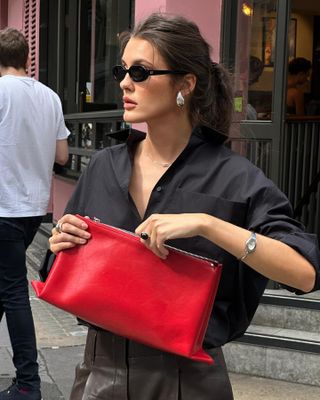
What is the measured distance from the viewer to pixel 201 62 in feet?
5.77

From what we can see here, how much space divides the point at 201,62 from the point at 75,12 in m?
6.51

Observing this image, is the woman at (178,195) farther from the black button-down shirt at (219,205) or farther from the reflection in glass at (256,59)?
the reflection in glass at (256,59)

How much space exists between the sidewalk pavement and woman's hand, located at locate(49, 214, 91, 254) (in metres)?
2.37

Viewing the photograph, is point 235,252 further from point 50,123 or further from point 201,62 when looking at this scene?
point 50,123

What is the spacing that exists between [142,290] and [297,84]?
15.8ft

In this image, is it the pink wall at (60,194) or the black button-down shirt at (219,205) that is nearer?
the black button-down shirt at (219,205)

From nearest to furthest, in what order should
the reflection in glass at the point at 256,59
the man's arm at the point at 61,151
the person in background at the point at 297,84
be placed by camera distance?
the man's arm at the point at 61,151, the reflection in glass at the point at 256,59, the person in background at the point at 297,84

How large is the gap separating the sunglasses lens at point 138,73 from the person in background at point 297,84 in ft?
14.2

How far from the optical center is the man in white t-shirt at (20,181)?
3449 millimetres

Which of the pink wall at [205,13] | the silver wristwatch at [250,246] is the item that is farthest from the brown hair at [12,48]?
the silver wristwatch at [250,246]

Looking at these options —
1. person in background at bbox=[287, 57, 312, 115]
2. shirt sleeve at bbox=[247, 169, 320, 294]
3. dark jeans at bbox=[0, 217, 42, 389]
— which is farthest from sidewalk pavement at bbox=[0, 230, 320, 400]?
person in background at bbox=[287, 57, 312, 115]

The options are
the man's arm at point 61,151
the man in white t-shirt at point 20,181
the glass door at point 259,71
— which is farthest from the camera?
the glass door at point 259,71

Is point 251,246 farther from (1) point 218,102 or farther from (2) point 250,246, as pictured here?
(1) point 218,102

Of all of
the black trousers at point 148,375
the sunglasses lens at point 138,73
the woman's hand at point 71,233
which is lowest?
the black trousers at point 148,375
